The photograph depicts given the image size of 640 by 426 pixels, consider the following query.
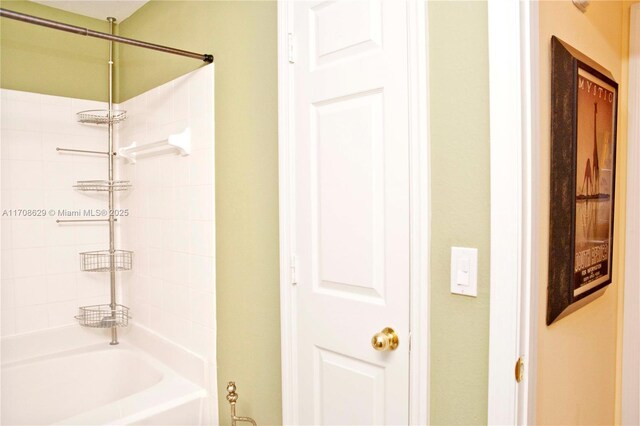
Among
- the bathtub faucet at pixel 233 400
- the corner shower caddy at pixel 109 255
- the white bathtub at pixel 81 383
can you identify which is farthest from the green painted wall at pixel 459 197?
the corner shower caddy at pixel 109 255

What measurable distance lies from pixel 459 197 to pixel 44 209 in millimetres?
2289

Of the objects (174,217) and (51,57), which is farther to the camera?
(51,57)

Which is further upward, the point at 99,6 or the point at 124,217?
the point at 99,6

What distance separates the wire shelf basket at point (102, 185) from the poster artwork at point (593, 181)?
2261 mm

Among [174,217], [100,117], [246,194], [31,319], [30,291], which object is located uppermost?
[100,117]

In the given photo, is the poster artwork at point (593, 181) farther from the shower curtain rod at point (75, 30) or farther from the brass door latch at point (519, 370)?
the shower curtain rod at point (75, 30)

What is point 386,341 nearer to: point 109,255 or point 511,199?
point 511,199

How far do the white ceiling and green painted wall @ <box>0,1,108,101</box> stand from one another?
0.18ft

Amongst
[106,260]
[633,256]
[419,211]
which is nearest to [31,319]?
[106,260]

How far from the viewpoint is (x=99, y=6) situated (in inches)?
99.7

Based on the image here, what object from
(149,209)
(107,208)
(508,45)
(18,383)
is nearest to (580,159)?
(508,45)

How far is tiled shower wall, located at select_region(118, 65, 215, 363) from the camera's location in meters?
2.05

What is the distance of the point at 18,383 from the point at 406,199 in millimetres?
2213

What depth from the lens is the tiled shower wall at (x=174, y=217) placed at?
2.05 metres
